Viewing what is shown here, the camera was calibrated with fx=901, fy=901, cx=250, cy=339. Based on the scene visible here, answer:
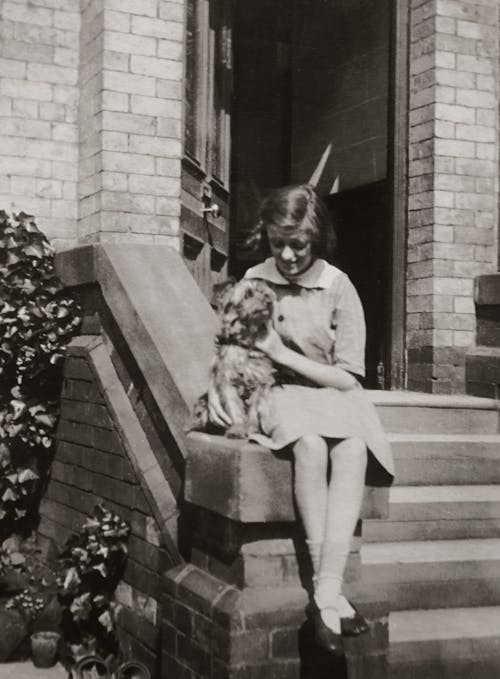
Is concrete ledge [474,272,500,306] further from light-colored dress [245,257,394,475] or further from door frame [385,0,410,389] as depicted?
light-colored dress [245,257,394,475]

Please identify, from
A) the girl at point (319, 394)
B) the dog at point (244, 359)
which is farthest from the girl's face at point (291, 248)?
the dog at point (244, 359)

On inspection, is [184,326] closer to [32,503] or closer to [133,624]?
[133,624]

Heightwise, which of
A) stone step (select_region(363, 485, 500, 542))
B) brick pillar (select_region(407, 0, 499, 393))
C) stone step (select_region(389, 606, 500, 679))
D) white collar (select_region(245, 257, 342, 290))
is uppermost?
brick pillar (select_region(407, 0, 499, 393))

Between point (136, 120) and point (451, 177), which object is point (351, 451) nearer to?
point (136, 120)

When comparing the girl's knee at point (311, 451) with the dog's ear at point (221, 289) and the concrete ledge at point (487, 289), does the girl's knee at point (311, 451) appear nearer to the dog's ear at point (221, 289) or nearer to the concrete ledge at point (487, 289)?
the dog's ear at point (221, 289)

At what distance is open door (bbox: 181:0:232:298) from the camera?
295 inches

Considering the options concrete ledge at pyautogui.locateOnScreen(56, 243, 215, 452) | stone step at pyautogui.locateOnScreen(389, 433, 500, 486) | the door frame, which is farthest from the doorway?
concrete ledge at pyautogui.locateOnScreen(56, 243, 215, 452)

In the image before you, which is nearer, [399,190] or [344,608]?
[344,608]

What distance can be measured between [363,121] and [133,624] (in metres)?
6.74

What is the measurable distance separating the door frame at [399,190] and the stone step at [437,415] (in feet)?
5.84

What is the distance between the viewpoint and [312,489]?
3.46 metres

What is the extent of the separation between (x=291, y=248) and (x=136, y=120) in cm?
289

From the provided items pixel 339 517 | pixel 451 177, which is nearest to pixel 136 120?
pixel 451 177

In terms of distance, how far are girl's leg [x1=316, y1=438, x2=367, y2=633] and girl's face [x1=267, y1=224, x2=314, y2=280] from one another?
818 millimetres
